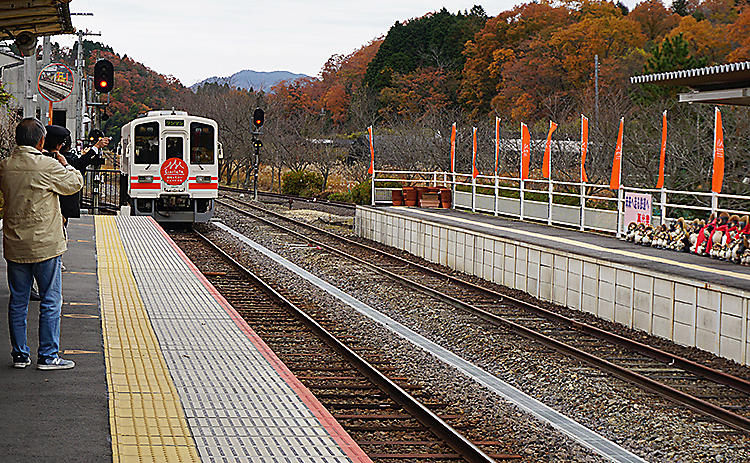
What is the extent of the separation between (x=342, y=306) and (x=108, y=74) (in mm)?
8273

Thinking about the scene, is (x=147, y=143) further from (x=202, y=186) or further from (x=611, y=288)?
(x=611, y=288)

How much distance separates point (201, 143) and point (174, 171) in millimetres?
1096

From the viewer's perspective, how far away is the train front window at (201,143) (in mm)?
22594

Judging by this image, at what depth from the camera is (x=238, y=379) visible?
261 inches

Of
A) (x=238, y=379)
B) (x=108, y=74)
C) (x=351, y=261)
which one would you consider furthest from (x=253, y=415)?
(x=108, y=74)

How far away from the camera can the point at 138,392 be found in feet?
19.1

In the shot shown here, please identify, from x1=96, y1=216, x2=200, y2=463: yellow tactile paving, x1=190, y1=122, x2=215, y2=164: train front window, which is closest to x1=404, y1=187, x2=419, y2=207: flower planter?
x1=190, y1=122, x2=215, y2=164: train front window

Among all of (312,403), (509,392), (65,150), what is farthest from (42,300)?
(509,392)

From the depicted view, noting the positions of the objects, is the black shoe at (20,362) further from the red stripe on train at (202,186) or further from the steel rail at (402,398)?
the red stripe on train at (202,186)

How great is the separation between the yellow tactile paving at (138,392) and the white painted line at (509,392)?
300 centimetres

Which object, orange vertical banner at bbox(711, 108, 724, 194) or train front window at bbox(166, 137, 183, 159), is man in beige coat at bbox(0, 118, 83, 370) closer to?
orange vertical banner at bbox(711, 108, 724, 194)

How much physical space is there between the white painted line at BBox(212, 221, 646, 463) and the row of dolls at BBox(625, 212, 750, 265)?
14.4 feet

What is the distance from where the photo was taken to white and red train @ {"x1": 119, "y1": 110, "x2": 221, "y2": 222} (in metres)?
22.2

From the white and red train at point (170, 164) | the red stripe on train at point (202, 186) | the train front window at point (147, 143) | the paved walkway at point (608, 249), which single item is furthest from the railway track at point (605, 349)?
the train front window at point (147, 143)
